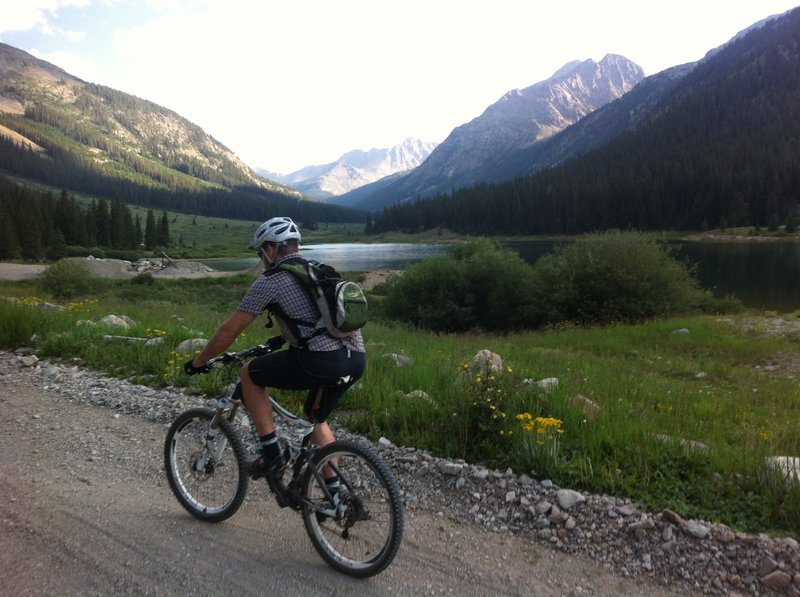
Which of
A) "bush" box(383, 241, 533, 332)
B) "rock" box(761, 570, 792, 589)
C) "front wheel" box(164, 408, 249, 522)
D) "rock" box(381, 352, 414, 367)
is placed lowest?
"bush" box(383, 241, 533, 332)

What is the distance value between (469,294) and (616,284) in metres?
9.15

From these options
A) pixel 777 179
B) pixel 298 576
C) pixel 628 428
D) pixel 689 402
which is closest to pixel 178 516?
pixel 298 576

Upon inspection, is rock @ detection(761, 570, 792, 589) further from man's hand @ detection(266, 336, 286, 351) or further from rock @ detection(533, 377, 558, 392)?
man's hand @ detection(266, 336, 286, 351)

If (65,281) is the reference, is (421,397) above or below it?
below

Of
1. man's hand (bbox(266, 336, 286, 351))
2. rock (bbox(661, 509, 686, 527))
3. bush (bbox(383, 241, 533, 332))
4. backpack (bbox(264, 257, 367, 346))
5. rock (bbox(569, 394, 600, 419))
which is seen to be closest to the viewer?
backpack (bbox(264, 257, 367, 346))

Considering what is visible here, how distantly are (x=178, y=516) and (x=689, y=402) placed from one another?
27.3 feet

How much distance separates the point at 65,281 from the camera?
38344 millimetres

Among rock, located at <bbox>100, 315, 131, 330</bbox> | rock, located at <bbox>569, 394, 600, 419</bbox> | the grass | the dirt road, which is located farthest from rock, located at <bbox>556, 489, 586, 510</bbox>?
rock, located at <bbox>100, 315, 131, 330</bbox>

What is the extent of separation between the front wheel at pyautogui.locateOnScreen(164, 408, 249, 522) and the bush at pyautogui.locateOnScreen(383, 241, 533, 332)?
26626mm

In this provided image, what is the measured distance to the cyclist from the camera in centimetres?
392

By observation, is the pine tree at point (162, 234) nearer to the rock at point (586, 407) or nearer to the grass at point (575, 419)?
the grass at point (575, 419)

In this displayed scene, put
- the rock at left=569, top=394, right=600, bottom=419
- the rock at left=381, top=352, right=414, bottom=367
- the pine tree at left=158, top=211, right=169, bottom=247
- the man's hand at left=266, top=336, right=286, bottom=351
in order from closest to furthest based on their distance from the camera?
the man's hand at left=266, top=336, right=286, bottom=351 < the rock at left=569, top=394, right=600, bottom=419 < the rock at left=381, top=352, right=414, bottom=367 < the pine tree at left=158, top=211, right=169, bottom=247

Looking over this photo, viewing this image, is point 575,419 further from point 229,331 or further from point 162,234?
point 162,234

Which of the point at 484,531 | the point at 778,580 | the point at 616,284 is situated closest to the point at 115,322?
the point at 484,531
